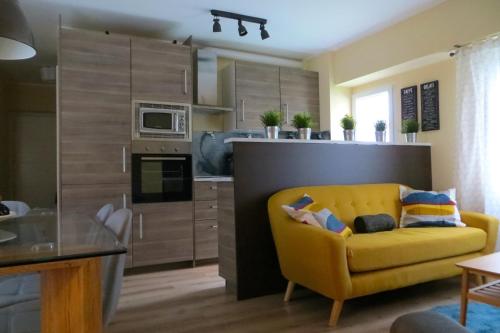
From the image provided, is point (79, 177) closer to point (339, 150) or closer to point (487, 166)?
point (339, 150)

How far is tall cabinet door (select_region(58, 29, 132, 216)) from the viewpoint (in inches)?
138

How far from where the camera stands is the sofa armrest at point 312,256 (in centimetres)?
225

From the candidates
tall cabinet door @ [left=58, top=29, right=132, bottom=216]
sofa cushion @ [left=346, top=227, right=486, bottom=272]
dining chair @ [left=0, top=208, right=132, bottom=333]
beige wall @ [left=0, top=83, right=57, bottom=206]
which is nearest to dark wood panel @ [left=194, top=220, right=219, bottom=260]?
tall cabinet door @ [left=58, top=29, right=132, bottom=216]

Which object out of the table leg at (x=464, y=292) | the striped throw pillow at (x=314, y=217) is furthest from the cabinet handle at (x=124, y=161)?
the table leg at (x=464, y=292)

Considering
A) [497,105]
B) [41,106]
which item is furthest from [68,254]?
[41,106]

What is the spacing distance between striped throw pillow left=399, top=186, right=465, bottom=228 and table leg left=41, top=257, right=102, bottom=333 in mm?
2771

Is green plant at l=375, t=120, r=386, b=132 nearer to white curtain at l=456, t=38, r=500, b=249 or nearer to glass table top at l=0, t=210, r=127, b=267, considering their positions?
white curtain at l=456, t=38, r=500, b=249

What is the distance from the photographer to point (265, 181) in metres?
2.94

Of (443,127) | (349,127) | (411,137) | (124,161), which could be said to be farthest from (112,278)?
(443,127)

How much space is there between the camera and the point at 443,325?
0.74 meters

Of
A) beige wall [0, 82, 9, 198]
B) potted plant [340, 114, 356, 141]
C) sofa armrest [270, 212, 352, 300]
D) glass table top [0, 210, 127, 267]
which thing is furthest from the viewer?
beige wall [0, 82, 9, 198]

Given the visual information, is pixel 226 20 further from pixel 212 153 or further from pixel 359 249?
pixel 359 249

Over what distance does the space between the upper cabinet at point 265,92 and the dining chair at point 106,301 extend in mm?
3181

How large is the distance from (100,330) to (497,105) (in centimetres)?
349
